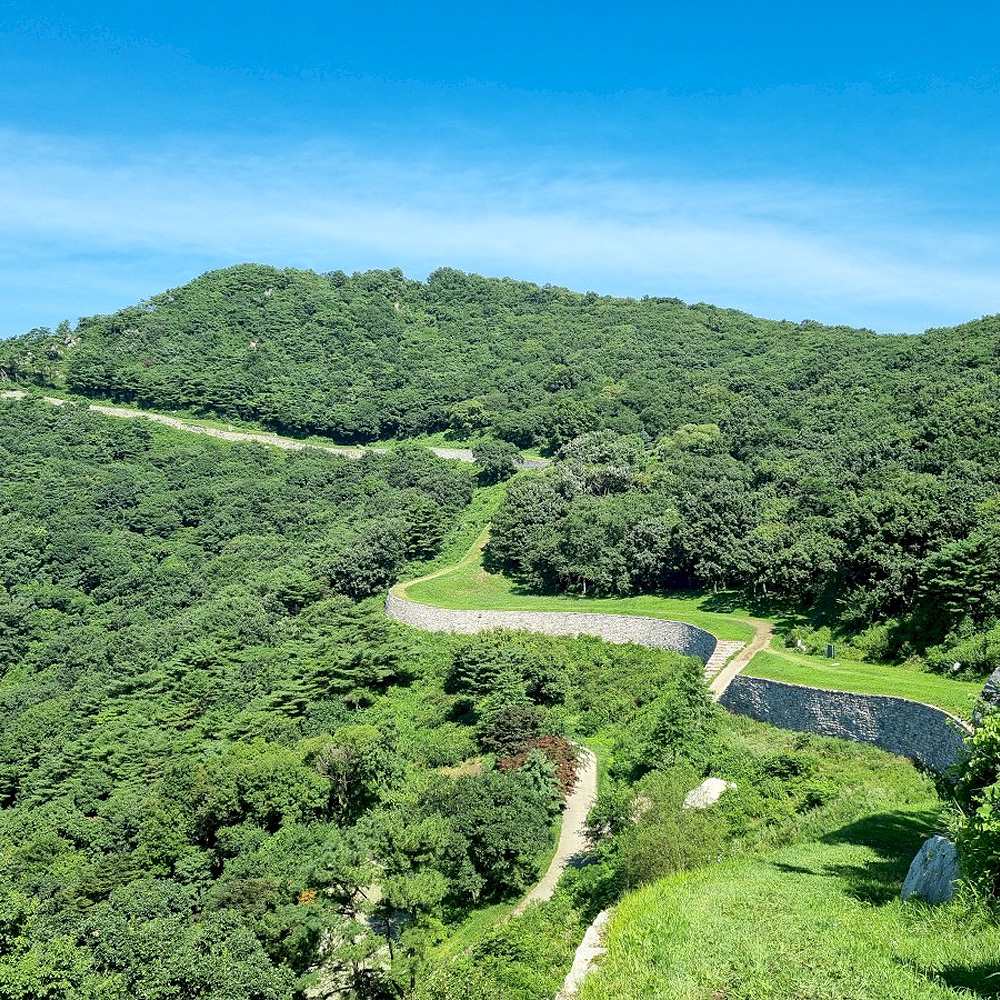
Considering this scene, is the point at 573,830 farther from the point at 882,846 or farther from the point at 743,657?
the point at 882,846

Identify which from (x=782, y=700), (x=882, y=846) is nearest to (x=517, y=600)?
(x=782, y=700)

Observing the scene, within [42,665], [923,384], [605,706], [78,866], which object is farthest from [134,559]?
[923,384]

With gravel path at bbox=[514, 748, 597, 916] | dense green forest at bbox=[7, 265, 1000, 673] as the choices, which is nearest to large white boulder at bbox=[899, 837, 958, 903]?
gravel path at bbox=[514, 748, 597, 916]

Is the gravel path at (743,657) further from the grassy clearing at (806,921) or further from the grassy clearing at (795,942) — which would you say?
the grassy clearing at (795,942)

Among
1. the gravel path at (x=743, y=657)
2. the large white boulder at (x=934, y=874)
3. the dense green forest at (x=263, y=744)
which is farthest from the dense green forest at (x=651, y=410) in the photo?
the large white boulder at (x=934, y=874)

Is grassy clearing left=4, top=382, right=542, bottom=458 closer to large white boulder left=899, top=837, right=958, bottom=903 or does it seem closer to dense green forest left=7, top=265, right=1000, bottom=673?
dense green forest left=7, top=265, right=1000, bottom=673

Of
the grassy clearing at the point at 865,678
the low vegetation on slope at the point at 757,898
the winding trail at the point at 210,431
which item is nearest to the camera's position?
the low vegetation on slope at the point at 757,898

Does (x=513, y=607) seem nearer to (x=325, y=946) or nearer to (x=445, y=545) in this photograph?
(x=445, y=545)
